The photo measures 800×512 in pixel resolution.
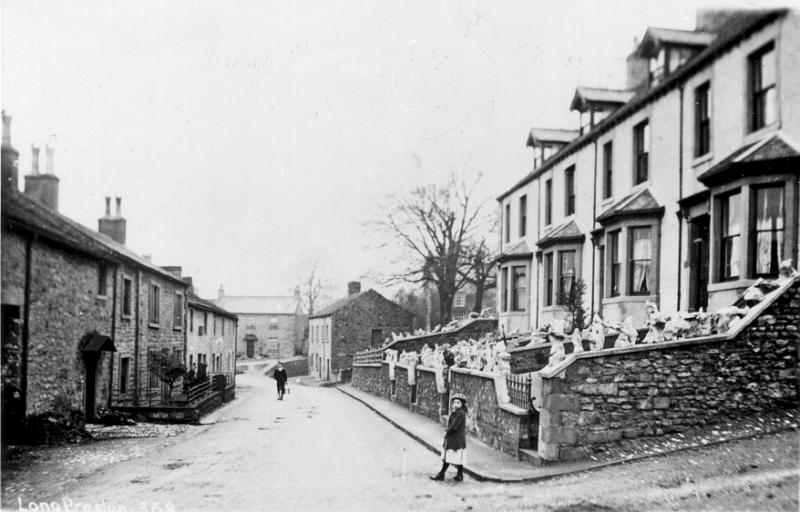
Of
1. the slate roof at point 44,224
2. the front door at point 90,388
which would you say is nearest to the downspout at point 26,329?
the slate roof at point 44,224

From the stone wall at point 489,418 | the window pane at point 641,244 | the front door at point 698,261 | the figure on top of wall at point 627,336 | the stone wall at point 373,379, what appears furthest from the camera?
the stone wall at point 373,379

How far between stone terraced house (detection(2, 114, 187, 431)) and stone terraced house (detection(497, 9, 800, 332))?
1422 centimetres

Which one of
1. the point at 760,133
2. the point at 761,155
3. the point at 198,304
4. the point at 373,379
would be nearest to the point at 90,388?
the point at 198,304

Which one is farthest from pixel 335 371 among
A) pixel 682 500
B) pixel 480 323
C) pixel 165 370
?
pixel 682 500

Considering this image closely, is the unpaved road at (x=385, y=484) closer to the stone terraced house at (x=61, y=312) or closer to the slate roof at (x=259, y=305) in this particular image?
the stone terraced house at (x=61, y=312)

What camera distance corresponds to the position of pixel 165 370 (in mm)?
23531

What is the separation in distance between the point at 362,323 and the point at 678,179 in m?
38.5

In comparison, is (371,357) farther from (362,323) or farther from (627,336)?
(627,336)

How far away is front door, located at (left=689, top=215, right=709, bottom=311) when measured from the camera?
1758 cm

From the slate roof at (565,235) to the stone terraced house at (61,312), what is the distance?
14.0 metres

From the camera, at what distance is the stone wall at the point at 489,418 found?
12.6 meters

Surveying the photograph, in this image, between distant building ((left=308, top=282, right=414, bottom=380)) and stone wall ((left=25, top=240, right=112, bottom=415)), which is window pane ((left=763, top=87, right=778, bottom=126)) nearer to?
stone wall ((left=25, top=240, right=112, bottom=415))

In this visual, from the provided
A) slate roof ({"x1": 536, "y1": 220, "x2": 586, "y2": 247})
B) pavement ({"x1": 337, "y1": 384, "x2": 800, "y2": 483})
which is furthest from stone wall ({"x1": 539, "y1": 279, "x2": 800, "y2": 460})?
slate roof ({"x1": 536, "y1": 220, "x2": 586, "y2": 247})

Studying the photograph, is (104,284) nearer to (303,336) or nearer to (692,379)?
(692,379)
